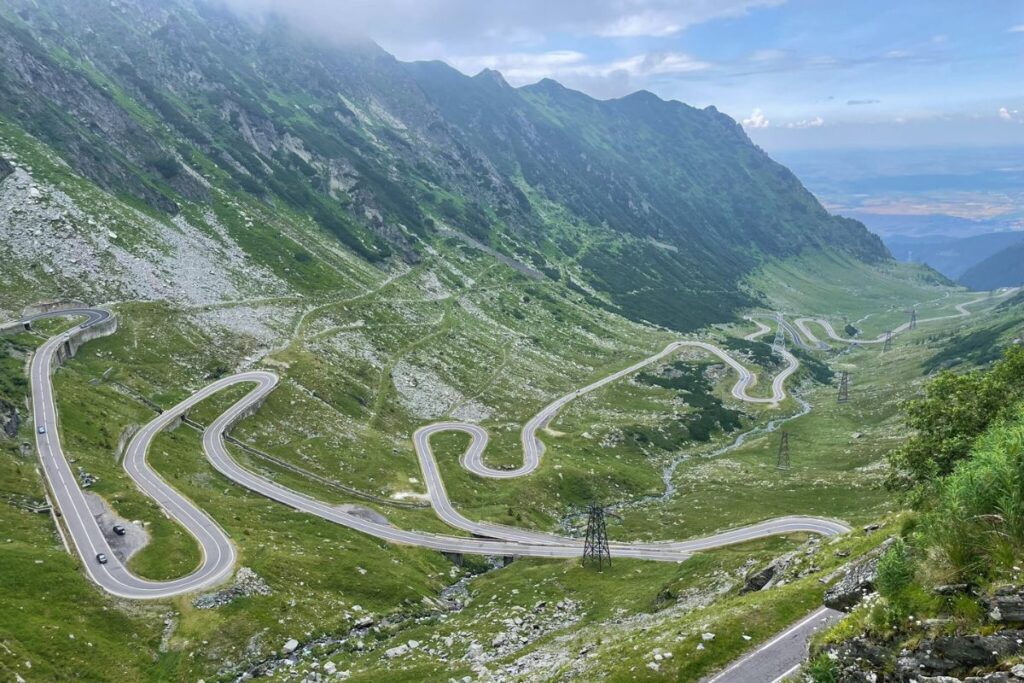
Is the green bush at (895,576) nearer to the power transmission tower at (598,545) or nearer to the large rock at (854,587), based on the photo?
the large rock at (854,587)

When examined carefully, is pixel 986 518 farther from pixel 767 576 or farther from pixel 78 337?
pixel 78 337

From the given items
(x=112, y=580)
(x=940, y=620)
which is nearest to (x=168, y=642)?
(x=112, y=580)

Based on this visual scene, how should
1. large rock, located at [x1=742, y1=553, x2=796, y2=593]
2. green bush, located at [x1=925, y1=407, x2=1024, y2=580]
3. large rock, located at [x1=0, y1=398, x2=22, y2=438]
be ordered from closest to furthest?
green bush, located at [x1=925, y1=407, x2=1024, y2=580] < large rock, located at [x1=742, y1=553, x2=796, y2=593] < large rock, located at [x1=0, y1=398, x2=22, y2=438]

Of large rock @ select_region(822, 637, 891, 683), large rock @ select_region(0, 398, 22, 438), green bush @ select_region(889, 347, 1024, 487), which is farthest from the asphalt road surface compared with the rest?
large rock @ select_region(0, 398, 22, 438)

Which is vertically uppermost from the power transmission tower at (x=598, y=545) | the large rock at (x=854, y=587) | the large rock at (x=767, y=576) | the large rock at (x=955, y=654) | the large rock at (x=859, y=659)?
the large rock at (x=955, y=654)

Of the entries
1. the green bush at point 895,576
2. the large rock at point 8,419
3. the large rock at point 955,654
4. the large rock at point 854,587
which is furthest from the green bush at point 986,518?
the large rock at point 8,419

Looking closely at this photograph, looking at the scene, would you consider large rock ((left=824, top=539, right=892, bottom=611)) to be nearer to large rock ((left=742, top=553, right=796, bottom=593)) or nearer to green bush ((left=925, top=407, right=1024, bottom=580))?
green bush ((left=925, top=407, right=1024, bottom=580))
